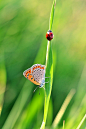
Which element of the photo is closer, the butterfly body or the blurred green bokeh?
the butterfly body

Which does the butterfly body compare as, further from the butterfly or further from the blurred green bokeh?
the blurred green bokeh

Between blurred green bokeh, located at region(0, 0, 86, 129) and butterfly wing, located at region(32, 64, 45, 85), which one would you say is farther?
blurred green bokeh, located at region(0, 0, 86, 129)

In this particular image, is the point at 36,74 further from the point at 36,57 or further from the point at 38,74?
the point at 36,57

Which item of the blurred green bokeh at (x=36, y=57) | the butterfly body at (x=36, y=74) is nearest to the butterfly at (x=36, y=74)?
the butterfly body at (x=36, y=74)

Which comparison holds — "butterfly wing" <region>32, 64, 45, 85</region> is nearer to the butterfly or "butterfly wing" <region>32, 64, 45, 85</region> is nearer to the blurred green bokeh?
the butterfly

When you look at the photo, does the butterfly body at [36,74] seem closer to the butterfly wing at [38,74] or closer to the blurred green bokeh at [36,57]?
the butterfly wing at [38,74]

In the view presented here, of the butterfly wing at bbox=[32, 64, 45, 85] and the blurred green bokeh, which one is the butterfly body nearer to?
the butterfly wing at bbox=[32, 64, 45, 85]

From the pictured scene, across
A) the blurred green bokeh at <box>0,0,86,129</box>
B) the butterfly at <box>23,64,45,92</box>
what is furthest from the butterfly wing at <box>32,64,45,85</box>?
the blurred green bokeh at <box>0,0,86,129</box>

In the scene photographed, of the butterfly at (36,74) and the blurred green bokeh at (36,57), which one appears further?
the blurred green bokeh at (36,57)

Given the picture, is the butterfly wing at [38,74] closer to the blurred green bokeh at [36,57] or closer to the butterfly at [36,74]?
the butterfly at [36,74]
